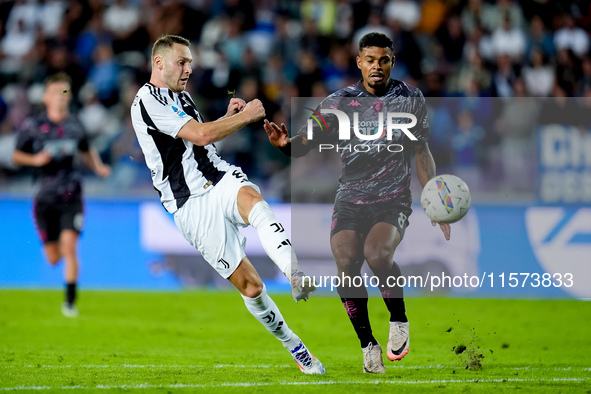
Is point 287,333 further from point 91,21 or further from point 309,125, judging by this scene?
point 91,21

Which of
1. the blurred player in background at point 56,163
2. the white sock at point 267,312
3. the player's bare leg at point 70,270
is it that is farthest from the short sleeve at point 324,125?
the player's bare leg at point 70,270

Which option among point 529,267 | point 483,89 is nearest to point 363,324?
point 529,267

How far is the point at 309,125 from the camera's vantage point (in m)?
6.75

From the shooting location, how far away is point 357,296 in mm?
6391

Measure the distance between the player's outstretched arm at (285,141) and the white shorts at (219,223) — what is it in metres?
0.39

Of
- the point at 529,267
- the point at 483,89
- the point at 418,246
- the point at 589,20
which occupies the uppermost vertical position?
the point at 589,20

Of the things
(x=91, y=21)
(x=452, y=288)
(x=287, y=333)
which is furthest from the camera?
(x=91, y=21)

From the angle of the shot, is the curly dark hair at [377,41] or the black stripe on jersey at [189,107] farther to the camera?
the black stripe on jersey at [189,107]

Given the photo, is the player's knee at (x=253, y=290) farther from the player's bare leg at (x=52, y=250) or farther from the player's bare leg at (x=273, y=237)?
the player's bare leg at (x=52, y=250)

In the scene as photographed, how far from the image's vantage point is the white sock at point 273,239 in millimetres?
5746

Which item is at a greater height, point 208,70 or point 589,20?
point 589,20

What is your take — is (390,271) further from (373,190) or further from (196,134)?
(196,134)

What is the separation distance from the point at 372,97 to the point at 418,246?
4.86 ft

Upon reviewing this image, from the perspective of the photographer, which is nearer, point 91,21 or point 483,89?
point 483,89
